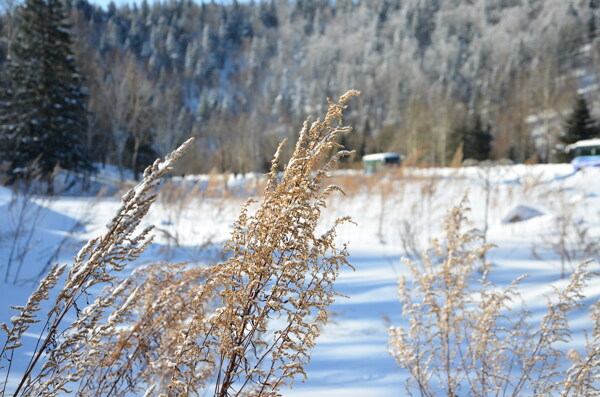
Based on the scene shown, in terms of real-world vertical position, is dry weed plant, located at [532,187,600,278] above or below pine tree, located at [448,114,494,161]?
below

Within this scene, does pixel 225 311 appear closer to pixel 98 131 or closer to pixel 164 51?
pixel 98 131

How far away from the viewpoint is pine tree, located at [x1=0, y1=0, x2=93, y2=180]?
55.4 ft

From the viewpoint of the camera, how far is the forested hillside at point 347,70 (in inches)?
1323

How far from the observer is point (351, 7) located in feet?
374

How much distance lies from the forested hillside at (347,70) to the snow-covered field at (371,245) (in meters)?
15.8

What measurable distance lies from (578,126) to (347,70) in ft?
182

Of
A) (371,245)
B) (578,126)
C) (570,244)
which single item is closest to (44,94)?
(371,245)

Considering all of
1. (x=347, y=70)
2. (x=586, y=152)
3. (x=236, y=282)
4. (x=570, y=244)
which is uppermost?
(x=347, y=70)

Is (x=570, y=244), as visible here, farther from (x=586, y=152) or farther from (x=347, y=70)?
(x=347, y=70)

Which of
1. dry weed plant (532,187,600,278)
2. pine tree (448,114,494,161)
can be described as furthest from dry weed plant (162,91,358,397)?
pine tree (448,114,494,161)

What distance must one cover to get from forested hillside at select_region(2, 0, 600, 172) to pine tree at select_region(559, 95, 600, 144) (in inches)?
89.0

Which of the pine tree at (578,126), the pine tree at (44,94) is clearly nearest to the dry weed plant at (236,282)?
the pine tree at (44,94)

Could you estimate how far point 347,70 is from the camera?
81125 millimetres

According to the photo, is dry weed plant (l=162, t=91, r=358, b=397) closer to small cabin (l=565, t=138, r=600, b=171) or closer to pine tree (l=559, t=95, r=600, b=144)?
small cabin (l=565, t=138, r=600, b=171)
